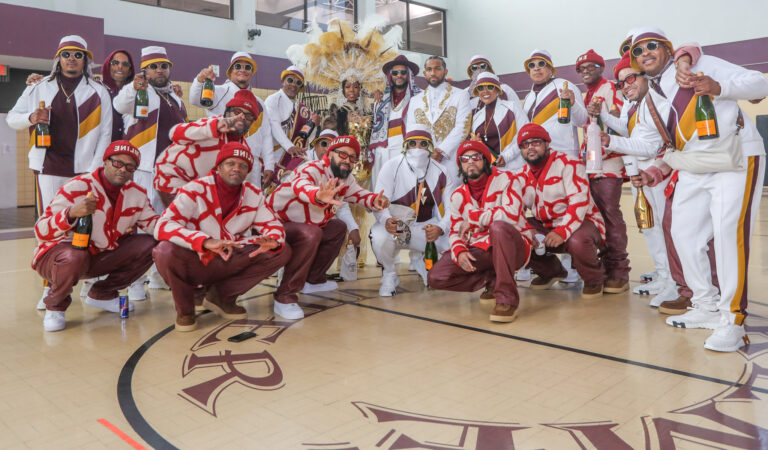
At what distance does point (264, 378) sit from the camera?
254 centimetres

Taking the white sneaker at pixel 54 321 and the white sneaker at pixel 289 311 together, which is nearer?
the white sneaker at pixel 54 321

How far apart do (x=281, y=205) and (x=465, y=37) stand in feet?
44.0

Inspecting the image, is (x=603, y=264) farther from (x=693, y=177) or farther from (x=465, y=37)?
(x=465, y=37)

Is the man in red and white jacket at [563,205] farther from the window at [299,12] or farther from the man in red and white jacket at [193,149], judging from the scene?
the window at [299,12]

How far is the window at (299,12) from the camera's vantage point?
42.7 ft

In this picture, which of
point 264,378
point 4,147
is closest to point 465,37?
point 4,147

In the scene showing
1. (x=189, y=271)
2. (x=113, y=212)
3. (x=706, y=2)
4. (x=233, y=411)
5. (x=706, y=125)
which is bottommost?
(x=233, y=411)

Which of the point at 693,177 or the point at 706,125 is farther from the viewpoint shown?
the point at 693,177

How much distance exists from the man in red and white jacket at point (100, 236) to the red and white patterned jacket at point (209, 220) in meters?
0.46

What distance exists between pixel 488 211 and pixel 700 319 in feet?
4.41

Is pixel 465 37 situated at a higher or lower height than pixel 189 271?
higher

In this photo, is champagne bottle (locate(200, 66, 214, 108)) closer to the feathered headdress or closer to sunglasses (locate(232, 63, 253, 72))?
sunglasses (locate(232, 63, 253, 72))

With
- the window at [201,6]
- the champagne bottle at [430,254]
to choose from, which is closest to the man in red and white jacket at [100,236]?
the champagne bottle at [430,254]

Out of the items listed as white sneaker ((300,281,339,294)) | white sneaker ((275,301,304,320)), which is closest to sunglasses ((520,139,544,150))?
white sneaker ((300,281,339,294))
